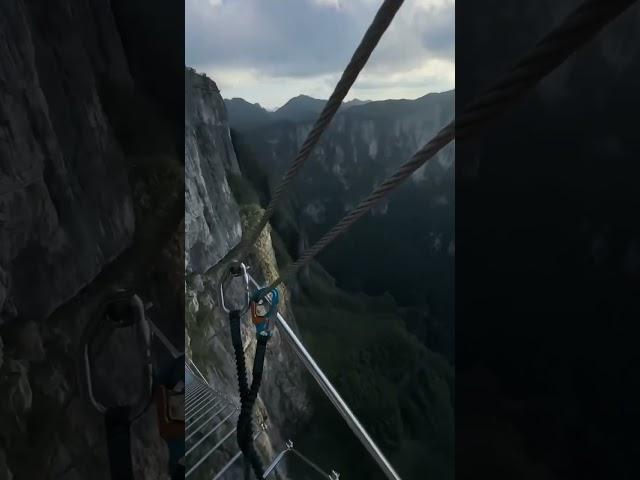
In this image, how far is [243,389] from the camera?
783mm

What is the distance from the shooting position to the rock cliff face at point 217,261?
395 centimetres

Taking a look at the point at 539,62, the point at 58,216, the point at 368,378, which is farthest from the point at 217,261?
the point at 539,62

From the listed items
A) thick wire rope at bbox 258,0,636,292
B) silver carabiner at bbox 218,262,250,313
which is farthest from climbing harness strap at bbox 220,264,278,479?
thick wire rope at bbox 258,0,636,292

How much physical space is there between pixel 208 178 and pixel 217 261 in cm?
82

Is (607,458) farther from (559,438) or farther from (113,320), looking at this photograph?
(113,320)

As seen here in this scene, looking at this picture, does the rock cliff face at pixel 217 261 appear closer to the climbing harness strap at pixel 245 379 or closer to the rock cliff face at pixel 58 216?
the climbing harness strap at pixel 245 379

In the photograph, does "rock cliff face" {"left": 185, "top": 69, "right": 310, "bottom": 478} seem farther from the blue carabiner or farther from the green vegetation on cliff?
the blue carabiner

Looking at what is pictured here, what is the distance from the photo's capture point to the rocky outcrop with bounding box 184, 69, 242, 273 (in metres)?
4.07

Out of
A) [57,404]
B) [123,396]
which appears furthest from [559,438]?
[57,404]

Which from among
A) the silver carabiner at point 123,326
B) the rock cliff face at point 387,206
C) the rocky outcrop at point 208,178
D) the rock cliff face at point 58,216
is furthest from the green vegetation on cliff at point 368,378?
the silver carabiner at point 123,326

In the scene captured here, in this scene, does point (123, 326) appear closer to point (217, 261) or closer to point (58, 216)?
Result: point (58, 216)

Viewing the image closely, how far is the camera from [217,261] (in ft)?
14.3

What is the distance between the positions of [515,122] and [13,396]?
64 centimetres

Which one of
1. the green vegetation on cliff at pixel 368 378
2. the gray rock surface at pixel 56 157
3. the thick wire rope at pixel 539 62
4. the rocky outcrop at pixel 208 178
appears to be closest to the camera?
the thick wire rope at pixel 539 62
